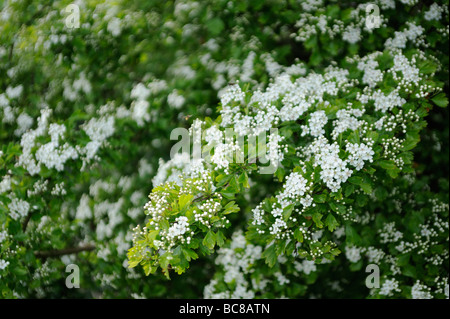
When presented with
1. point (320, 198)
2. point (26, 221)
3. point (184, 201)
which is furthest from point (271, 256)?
point (26, 221)

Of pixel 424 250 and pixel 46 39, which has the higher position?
pixel 46 39

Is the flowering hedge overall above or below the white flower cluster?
above

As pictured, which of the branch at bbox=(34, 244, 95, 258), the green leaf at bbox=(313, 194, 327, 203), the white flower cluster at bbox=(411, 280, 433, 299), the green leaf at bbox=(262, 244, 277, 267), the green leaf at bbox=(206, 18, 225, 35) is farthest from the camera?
the branch at bbox=(34, 244, 95, 258)

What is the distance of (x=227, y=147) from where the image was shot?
246 cm

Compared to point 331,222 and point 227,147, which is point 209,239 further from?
point 331,222

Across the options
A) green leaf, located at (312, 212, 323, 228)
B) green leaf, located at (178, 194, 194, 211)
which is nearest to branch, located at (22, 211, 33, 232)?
green leaf, located at (178, 194, 194, 211)

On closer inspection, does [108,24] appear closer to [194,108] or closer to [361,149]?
[194,108]

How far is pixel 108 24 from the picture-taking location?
12.5 feet

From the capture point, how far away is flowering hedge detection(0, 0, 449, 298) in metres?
2.47

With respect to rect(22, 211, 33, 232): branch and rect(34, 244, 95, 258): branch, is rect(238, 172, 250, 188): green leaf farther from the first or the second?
rect(34, 244, 95, 258): branch

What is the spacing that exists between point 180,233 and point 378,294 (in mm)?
2021

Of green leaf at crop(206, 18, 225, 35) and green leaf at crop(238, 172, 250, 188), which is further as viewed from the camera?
green leaf at crop(206, 18, 225, 35)

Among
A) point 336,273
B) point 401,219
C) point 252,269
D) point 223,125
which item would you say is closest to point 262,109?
point 223,125

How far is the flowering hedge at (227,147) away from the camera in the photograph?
2475 mm
